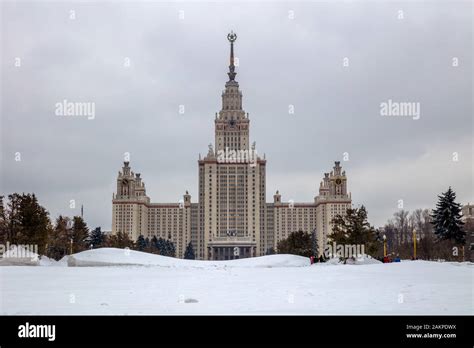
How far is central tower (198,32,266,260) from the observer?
597 feet

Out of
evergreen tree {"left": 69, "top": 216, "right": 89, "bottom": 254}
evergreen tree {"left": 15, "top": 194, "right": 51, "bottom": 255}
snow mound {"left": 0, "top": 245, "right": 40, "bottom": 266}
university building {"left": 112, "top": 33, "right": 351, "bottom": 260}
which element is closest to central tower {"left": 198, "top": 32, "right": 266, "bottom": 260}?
university building {"left": 112, "top": 33, "right": 351, "bottom": 260}

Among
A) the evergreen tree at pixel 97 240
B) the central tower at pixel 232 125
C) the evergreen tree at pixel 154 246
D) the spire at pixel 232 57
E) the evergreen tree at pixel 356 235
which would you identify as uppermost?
the spire at pixel 232 57

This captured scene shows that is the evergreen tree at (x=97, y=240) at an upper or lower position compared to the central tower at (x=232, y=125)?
lower

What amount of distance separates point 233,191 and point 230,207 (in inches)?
216

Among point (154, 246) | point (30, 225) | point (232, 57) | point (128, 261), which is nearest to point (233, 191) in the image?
point (232, 57)

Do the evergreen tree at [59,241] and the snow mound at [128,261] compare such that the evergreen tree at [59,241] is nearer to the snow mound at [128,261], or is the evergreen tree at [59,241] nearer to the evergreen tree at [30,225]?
the evergreen tree at [30,225]

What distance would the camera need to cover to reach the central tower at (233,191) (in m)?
182

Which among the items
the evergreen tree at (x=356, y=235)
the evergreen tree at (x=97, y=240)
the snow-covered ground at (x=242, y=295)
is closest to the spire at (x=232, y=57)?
the evergreen tree at (x=97, y=240)

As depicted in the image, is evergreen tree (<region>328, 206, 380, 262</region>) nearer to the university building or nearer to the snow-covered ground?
the snow-covered ground

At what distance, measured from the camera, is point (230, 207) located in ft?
603

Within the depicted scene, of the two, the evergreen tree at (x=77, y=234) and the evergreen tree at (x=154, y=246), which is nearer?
the evergreen tree at (x=77, y=234)

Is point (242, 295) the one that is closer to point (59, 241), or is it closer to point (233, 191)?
point (59, 241)
